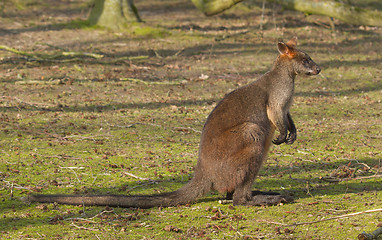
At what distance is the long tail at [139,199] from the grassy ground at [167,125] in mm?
79

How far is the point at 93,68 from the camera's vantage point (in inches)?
401

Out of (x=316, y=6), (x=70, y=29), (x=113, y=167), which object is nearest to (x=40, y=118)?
(x=113, y=167)

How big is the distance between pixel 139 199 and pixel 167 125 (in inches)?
124

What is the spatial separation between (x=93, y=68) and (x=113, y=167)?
5027mm

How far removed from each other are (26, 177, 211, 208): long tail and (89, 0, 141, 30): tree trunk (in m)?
9.27

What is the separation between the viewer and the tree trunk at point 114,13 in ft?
42.2

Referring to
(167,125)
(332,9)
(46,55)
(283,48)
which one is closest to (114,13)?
(46,55)

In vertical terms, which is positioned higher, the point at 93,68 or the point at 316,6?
the point at 316,6

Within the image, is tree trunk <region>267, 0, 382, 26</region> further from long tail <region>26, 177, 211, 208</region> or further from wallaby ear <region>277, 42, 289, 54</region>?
long tail <region>26, 177, 211, 208</region>

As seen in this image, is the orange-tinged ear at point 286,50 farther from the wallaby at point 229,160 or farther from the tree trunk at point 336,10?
the tree trunk at point 336,10

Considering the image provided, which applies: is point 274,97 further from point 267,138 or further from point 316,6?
point 316,6

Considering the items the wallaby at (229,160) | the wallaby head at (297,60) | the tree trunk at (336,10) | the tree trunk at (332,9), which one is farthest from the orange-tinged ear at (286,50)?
the tree trunk at (336,10)

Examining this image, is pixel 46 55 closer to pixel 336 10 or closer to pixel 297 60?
pixel 297 60

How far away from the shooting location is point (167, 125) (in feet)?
24.1
